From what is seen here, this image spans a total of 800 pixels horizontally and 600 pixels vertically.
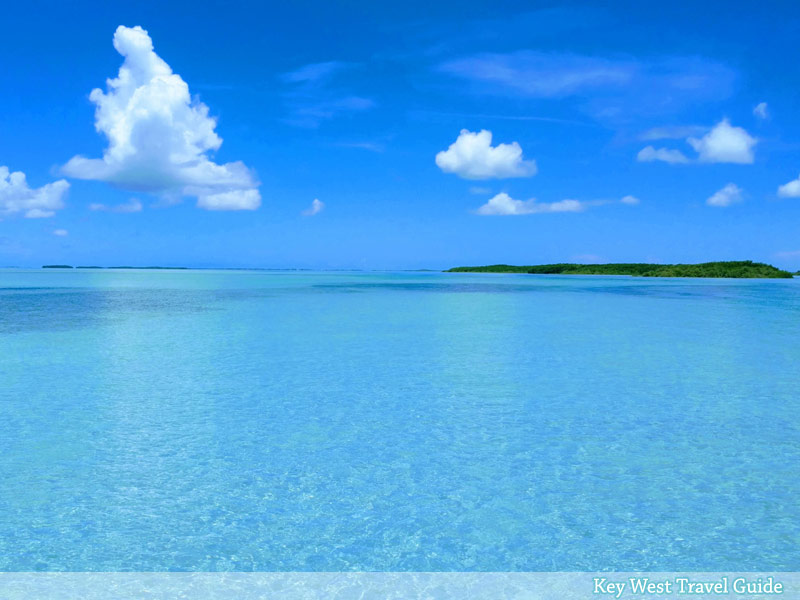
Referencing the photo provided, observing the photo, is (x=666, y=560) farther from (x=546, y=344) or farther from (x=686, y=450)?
(x=546, y=344)

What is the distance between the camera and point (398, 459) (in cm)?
751

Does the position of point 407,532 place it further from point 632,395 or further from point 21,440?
point 632,395

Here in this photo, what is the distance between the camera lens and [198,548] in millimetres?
5133

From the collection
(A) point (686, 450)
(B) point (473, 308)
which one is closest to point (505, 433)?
(A) point (686, 450)

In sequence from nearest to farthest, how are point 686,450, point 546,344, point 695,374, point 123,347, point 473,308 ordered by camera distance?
point 686,450, point 695,374, point 123,347, point 546,344, point 473,308

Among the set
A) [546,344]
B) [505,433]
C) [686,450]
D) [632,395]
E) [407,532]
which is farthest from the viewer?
[546,344]

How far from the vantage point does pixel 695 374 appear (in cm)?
1315

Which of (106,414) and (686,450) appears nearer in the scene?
(686,450)

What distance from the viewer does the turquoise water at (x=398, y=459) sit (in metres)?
5.19

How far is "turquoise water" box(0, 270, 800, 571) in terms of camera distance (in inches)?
204

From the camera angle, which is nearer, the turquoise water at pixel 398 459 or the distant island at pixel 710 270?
the turquoise water at pixel 398 459

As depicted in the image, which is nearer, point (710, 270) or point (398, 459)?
point (398, 459)

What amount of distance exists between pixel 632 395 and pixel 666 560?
6.48m

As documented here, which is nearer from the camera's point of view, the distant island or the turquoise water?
the turquoise water
